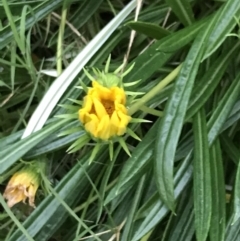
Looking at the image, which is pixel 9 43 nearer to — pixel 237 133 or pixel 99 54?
pixel 99 54

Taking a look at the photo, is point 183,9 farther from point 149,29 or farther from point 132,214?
point 132,214

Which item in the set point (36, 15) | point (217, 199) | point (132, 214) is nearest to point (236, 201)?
point (217, 199)

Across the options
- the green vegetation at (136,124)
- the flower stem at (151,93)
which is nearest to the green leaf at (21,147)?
the green vegetation at (136,124)

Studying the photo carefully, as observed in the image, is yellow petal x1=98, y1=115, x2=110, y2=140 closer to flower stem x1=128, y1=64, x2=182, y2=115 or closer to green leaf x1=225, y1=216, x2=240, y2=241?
flower stem x1=128, y1=64, x2=182, y2=115

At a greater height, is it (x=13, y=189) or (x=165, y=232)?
(x=13, y=189)

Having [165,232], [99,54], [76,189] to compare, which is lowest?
[165,232]

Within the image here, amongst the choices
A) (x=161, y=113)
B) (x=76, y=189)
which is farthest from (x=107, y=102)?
(x=76, y=189)
